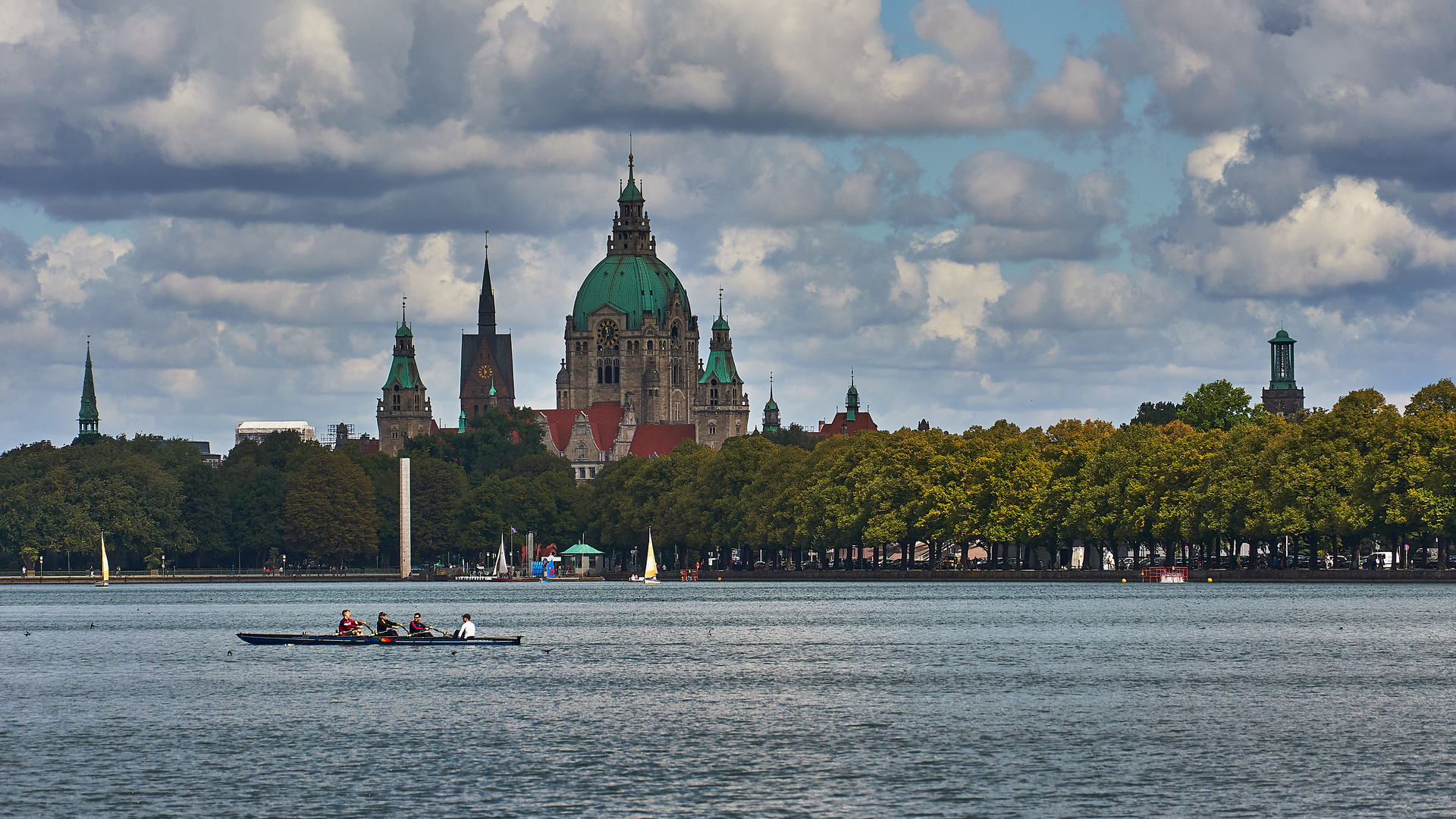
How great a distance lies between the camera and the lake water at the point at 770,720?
50.0 m

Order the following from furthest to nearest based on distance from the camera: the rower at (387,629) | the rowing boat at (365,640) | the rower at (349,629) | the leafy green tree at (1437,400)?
the leafy green tree at (1437,400), the rower at (349,629), the rower at (387,629), the rowing boat at (365,640)

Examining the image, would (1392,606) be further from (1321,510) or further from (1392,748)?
(1392,748)

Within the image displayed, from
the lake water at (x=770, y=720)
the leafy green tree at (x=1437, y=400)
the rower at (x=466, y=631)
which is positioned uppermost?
the leafy green tree at (x=1437, y=400)

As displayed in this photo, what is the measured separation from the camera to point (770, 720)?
65.7 m

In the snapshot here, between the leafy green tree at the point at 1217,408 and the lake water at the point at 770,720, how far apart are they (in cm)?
7571

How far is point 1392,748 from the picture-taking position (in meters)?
56.2

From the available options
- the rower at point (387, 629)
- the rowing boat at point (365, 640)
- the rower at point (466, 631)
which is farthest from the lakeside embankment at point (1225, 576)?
the rower at point (387, 629)

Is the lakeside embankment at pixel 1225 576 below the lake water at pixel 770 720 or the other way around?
the other way around

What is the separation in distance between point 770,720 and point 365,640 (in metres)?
34.2

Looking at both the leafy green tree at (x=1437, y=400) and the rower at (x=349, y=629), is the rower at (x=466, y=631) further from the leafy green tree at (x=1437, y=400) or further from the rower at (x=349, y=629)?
→ the leafy green tree at (x=1437, y=400)

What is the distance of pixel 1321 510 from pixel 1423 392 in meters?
14.5

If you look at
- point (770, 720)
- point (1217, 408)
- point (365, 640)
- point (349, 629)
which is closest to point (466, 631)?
point (365, 640)

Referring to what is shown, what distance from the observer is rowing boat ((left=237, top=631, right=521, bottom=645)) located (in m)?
94.1

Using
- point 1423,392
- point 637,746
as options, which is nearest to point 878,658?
point 637,746
